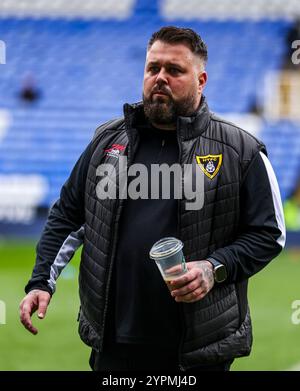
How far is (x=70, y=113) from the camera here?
19.2 m

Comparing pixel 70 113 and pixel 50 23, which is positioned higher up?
pixel 50 23

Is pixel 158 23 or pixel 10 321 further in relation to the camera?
pixel 158 23

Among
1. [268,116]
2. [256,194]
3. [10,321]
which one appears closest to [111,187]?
[256,194]

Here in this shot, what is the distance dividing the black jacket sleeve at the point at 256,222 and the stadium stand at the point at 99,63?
15027 millimetres

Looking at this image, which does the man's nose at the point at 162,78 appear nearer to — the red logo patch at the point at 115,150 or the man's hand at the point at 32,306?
the red logo patch at the point at 115,150

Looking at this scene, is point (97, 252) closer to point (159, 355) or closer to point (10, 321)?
point (159, 355)

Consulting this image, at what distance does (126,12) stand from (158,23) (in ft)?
2.77

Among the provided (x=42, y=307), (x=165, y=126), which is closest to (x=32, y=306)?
(x=42, y=307)

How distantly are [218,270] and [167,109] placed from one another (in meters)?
0.70

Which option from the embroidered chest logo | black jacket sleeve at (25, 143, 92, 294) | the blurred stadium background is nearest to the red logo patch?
the embroidered chest logo

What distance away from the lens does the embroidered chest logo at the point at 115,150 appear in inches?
147

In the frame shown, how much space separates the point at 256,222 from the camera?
3.61 m

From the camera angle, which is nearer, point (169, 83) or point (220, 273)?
point (220, 273)

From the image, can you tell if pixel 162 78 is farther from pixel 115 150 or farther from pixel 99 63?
pixel 99 63
